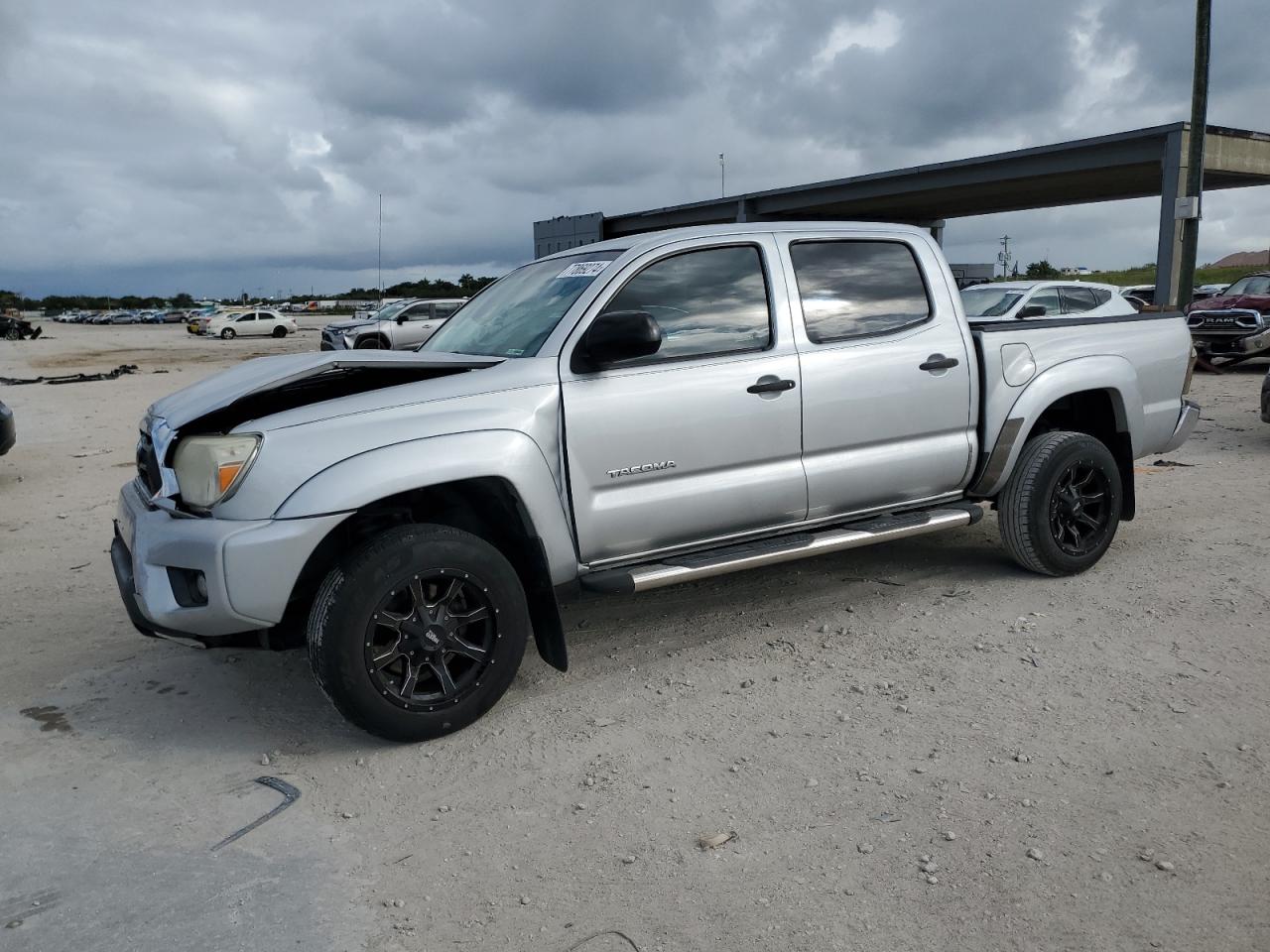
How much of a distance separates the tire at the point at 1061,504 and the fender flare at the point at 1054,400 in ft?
0.33

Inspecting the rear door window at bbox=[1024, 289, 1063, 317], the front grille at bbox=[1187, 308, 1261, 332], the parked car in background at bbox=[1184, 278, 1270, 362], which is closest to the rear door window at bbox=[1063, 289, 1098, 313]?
the rear door window at bbox=[1024, 289, 1063, 317]

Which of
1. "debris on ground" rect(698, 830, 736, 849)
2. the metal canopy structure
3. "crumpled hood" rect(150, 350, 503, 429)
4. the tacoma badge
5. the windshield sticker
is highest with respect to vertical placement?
the metal canopy structure

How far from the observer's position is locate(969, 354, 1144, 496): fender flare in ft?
17.1

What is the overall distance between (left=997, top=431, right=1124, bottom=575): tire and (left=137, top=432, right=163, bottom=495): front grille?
13.4 feet

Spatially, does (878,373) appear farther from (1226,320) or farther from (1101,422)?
(1226,320)

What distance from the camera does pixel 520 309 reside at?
4.74 metres

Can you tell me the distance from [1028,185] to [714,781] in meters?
31.7

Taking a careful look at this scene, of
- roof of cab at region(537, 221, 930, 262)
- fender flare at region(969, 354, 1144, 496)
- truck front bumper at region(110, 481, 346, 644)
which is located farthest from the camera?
fender flare at region(969, 354, 1144, 496)

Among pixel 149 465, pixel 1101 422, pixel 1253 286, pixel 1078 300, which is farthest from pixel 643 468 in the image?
pixel 1253 286

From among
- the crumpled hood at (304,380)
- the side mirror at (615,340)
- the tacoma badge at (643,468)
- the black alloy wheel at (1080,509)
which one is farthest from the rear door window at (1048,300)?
the crumpled hood at (304,380)

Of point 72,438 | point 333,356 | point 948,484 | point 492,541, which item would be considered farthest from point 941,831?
point 72,438

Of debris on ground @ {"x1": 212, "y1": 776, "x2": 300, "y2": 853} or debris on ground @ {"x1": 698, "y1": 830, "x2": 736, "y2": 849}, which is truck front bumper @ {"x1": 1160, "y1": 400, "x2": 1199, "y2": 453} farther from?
debris on ground @ {"x1": 212, "y1": 776, "x2": 300, "y2": 853}

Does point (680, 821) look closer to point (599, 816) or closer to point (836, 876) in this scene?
point (599, 816)

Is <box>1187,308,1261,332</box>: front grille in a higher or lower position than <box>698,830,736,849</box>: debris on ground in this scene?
higher
